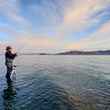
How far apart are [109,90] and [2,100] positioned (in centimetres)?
1113

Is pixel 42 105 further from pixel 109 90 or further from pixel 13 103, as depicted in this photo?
pixel 109 90

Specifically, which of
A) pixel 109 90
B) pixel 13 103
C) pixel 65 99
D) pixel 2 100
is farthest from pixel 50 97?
pixel 109 90

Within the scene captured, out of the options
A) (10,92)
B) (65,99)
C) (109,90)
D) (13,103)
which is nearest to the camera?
(13,103)

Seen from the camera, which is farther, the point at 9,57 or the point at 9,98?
the point at 9,57

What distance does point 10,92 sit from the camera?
47.9 feet

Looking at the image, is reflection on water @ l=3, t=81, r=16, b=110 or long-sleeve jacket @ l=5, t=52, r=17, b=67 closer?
reflection on water @ l=3, t=81, r=16, b=110

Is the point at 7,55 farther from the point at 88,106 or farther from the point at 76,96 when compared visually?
the point at 88,106

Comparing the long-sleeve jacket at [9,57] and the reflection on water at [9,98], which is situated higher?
the long-sleeve jacket at [9,57]

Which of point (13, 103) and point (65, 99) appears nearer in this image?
point (13, 103)

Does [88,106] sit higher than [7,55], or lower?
lower

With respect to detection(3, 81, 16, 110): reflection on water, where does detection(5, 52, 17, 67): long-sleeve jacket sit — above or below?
above

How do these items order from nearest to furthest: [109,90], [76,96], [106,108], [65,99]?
[106,108]
[65,99]
[76,96]
[109,90]

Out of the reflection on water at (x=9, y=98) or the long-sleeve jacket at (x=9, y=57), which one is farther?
the long-sleeve jacket at (x=9, y=57)

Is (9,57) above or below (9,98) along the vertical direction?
above
